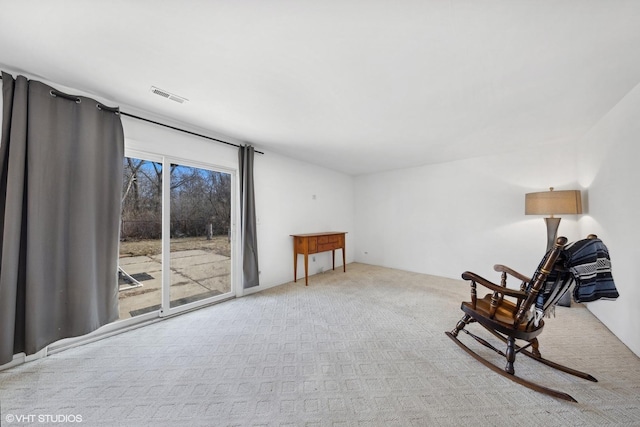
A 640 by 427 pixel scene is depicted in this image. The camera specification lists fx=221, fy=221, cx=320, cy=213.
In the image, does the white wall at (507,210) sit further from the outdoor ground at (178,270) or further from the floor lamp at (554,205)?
the outdoor ground at (178,270)

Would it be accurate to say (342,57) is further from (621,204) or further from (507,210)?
(507,210)

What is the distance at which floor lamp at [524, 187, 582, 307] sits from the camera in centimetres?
262

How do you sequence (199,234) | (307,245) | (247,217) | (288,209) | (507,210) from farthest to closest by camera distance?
(288,209) → (307,245) → (507,210) → (247,217) → (199,234)

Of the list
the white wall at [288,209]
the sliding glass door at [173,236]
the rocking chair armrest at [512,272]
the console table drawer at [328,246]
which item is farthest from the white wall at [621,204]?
the sliding glass door at [173,236]

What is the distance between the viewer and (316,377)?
161 centimetres

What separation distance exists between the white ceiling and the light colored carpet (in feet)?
7.20

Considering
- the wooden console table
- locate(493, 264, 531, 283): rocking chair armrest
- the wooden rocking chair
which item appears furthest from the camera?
the wooden console table

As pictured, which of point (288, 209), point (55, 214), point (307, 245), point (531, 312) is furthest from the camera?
point (288, 209)

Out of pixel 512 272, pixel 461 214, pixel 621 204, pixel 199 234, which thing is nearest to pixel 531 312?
pixel 512 272

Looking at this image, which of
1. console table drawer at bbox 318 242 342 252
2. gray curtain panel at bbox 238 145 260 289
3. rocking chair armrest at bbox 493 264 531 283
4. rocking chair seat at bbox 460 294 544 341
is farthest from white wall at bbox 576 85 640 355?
gray curtain panel at bbox 238 145 260 289

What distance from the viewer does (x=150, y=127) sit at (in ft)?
7.83

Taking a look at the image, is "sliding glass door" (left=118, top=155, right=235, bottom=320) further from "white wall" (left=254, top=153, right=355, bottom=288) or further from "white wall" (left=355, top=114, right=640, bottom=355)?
"white wall" (left=355, top=114, right=640, bottom=355)

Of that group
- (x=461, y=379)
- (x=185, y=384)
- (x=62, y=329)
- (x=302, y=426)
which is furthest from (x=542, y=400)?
(x=62, y=329)

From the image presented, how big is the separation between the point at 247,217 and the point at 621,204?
3984 mm
